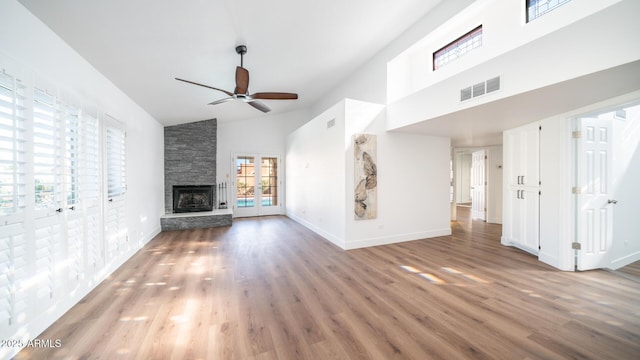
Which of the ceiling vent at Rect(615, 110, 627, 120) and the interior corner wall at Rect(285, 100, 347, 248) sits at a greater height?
the ceiling vent at Rect(615, 110, 627, 120)

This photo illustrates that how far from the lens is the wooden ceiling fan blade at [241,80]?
314 centimetres

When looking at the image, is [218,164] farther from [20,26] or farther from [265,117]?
[20,26]

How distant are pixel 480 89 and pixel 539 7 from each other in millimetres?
2229

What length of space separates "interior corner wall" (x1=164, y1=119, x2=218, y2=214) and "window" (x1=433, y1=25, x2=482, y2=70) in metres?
6.10

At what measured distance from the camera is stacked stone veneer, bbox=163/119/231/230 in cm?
616

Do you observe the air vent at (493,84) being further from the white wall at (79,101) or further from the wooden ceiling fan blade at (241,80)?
the white wall at (79,101)

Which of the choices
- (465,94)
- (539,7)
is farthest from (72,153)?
(539,7)

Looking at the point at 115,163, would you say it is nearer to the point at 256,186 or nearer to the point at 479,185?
the point at 256,186

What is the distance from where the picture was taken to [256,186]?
309 inches

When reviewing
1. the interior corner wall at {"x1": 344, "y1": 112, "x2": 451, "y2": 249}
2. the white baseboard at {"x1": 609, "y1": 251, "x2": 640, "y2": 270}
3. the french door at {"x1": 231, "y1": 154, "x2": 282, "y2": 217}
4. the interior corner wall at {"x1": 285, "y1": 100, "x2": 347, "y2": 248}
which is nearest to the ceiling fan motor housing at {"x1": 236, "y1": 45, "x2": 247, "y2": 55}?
the interior corner wall at {"x1": 285, "y1": 100, "x2": 347, "y2": 248}

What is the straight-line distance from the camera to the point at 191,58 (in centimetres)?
308

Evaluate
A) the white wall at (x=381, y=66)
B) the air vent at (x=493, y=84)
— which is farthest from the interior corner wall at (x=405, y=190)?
the air vent at (x=493, y=84)

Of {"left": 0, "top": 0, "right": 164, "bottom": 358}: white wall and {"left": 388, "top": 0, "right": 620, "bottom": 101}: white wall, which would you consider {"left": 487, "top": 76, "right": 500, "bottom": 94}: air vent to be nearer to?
{"left": 388, "top": 0, "right": 620, "bottom": 101}: white wall


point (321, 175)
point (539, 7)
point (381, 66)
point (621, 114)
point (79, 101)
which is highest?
point (539, 7)
